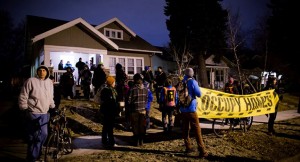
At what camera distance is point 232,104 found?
863 cm

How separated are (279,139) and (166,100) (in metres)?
4.22

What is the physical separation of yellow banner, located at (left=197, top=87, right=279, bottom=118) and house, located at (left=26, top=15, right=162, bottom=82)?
449 inches

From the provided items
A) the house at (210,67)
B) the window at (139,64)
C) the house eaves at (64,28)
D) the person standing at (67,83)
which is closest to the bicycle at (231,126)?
the person standing at (67,83)

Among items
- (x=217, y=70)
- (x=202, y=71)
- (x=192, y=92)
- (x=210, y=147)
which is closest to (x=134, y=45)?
(x=202, y=71)

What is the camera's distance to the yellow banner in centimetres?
797

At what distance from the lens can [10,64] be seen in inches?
1813

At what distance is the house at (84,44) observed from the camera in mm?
17266

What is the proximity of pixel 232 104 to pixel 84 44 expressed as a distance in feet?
44.2

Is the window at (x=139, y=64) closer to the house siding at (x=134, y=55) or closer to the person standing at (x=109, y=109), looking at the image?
the house siding at (x=134, y=55)

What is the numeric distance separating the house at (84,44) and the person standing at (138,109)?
11.3 metres

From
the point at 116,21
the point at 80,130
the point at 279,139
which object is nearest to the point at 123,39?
the point at 116,21

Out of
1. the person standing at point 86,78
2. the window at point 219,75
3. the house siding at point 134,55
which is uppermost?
the house siding at point 134,55

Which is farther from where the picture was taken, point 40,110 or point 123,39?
point 123,39

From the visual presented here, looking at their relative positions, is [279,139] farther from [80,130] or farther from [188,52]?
[188,52]
